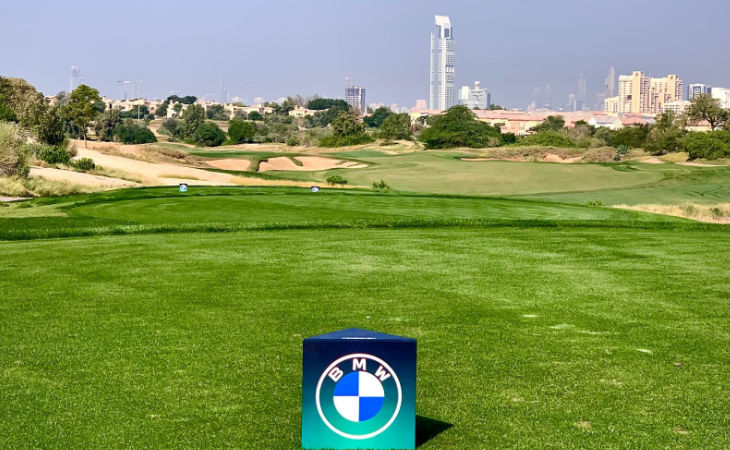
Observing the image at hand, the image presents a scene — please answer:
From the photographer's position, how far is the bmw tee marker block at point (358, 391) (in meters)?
5.04

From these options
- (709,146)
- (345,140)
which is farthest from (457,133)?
(709,146)

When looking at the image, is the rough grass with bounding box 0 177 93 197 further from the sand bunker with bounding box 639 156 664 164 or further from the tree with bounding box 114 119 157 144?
the tree with bounding box 114 119 157 144

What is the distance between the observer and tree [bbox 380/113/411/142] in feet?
412

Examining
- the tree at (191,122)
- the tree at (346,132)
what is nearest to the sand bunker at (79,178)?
the tree at (346,132)

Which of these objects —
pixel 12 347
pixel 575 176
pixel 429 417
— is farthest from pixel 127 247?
pixel 575 176

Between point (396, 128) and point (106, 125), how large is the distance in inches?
1677

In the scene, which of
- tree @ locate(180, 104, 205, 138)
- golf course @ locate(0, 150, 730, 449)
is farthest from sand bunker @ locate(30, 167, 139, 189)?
tree @ locate(180, 104, 205, 138)

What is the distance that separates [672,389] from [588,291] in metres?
4.78

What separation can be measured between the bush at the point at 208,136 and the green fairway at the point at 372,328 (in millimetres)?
109104

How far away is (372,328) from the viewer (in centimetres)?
909

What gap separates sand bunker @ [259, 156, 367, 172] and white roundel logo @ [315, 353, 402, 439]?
7316 centimetres

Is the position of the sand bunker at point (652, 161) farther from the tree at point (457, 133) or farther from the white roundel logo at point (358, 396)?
the white roundel logo at point (358, 396)

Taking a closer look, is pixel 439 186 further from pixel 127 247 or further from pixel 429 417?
pixel 429 417

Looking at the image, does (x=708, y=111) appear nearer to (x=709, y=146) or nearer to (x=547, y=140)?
(x=709, y=146)
